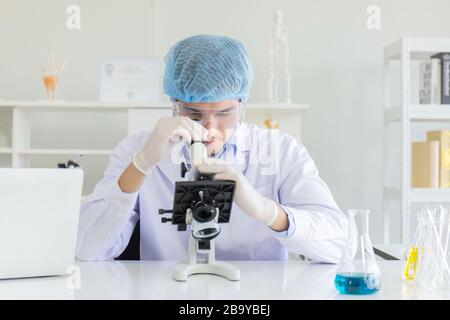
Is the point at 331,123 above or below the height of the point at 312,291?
above

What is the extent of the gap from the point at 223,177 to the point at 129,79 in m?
1.87

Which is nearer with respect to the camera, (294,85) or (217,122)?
(217,122)

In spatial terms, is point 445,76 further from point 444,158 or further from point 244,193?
point 244,193

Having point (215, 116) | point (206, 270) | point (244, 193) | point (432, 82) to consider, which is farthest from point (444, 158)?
point (206, 270)

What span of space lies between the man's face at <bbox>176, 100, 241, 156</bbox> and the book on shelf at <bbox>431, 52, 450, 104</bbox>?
68.8 inches

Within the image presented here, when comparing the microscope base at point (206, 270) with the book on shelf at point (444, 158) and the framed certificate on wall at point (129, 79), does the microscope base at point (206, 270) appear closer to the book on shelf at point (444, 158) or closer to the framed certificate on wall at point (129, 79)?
the framed certificate on wall at point (129, 79)

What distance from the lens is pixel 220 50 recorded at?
61.8 inches

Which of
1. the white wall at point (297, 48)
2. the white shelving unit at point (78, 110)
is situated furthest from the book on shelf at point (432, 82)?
the white shelving unit at point (78, 110)

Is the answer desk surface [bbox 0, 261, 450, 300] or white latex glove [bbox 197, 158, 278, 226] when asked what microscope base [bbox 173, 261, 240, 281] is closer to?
desk surface [bbox 0, 261, 450, 300]

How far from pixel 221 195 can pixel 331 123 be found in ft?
7.31
